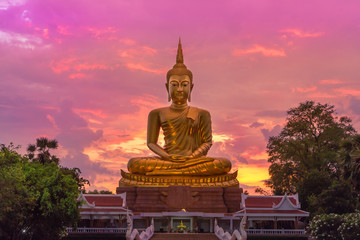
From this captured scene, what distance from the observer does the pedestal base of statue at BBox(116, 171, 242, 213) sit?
2658 centimetres

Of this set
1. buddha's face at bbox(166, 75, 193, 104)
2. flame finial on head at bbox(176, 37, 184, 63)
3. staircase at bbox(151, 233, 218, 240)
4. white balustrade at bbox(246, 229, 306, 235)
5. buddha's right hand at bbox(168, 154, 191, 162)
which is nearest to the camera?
staircase at bbox(151, 233, 218, 240)

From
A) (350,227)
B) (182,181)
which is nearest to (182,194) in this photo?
(182,181)

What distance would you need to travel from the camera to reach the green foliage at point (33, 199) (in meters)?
16.8

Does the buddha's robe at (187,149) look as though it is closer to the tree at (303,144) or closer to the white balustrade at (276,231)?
the white balustrade at (276,231)

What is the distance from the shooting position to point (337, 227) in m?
22.0

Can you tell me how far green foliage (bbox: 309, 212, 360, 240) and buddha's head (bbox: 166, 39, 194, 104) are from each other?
10516 millimetres

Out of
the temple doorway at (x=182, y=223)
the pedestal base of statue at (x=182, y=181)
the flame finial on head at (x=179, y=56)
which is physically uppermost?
the flame finial on head at (x=179, y=56)

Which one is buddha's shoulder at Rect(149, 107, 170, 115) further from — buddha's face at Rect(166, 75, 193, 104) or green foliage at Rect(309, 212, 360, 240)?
green foliage at Rect(309, 212, 360, 240)

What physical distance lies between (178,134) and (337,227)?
10902 millimetres

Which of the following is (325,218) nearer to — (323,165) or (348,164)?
(348,164)

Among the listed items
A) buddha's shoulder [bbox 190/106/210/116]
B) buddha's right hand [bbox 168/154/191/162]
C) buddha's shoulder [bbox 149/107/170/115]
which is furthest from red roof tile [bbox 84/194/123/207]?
buddha's shoulder [bbox 190/106/210/116]

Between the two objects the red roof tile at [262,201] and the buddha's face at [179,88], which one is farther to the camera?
the buddha's face at [179,88]

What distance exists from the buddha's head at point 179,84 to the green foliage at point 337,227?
34.5 feet

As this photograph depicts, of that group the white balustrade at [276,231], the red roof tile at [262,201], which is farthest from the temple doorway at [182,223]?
the red roof tile at [262,201]
